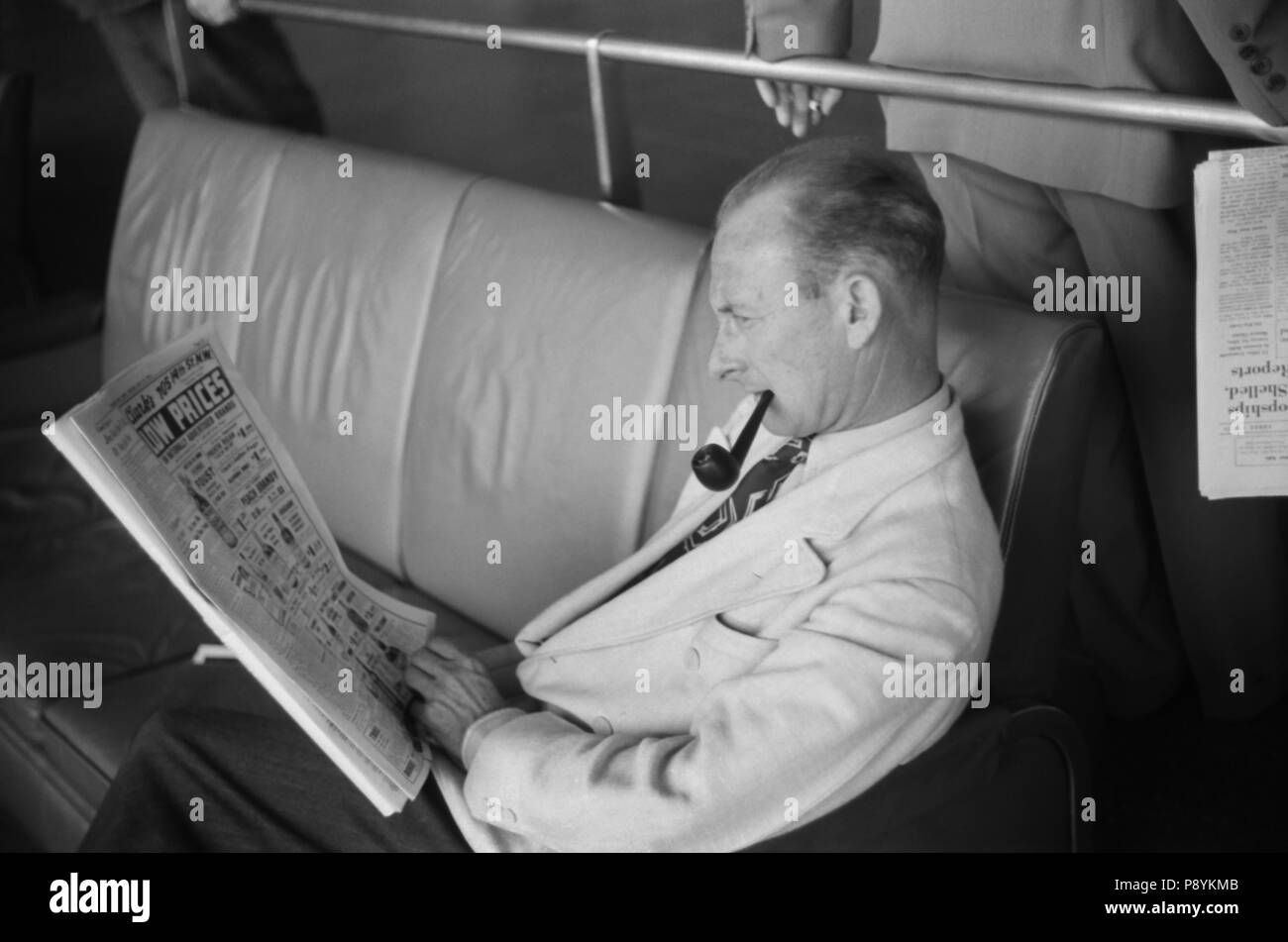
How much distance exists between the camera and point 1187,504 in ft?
5.98

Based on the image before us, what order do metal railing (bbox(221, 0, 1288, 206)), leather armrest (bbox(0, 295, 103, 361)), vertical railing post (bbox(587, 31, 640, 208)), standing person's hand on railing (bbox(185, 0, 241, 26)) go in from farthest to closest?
standing person's hand on railing (bbox(185, 0, 241, 26))
leather armrest (bbox(0, 295, 103, 361))
vertical railing post (bbox(587, 31, 640, 208))
metal railing (bbox(221, 0, 1288, 206))

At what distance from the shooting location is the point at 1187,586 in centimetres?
189

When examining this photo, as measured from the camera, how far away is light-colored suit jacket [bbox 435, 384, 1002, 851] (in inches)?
47.2

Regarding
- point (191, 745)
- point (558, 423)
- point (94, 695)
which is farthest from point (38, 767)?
point (558, 423)

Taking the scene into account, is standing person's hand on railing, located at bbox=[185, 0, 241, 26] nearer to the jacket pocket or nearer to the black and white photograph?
the black and white photograph

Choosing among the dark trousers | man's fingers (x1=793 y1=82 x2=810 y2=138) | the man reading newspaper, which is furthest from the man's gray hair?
man's fingers (x1=793 y1=82 x2=810 y2=138)

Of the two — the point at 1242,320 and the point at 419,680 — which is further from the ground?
the point at 1242,320

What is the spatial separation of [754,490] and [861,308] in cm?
29

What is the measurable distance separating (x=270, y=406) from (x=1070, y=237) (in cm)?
132

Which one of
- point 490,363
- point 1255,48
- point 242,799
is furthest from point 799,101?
point 242,799

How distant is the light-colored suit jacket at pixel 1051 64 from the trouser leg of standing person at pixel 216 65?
160 cm

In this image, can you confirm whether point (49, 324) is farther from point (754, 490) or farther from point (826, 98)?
point (754, 490)

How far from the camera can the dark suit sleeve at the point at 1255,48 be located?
1.35m
